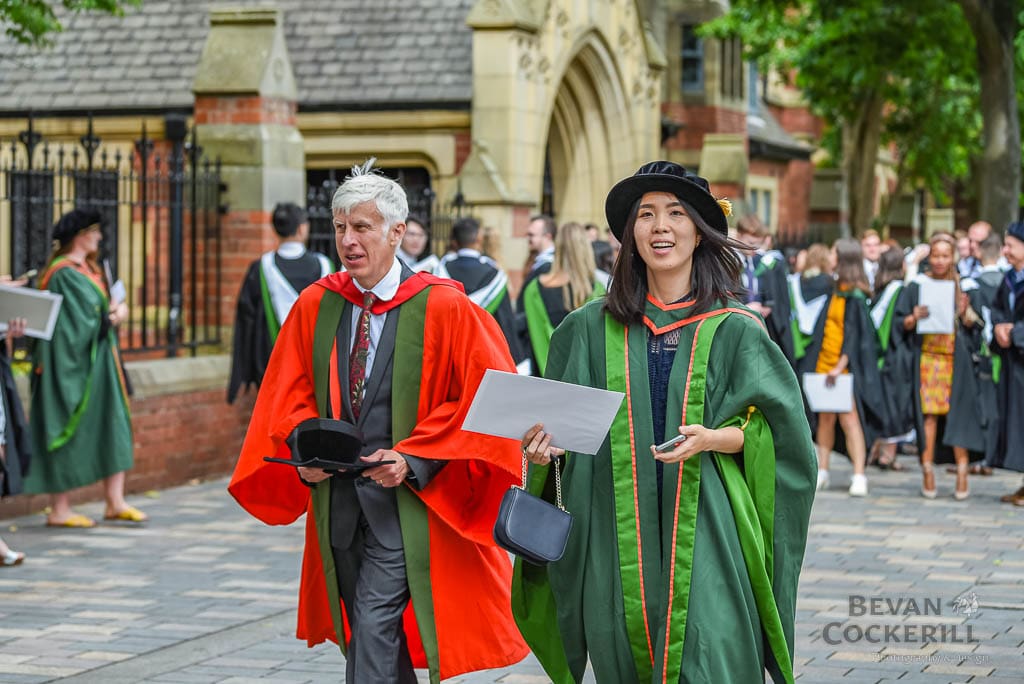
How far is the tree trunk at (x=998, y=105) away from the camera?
21.2m

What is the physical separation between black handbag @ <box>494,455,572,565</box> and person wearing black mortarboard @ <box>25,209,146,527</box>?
21.2ft

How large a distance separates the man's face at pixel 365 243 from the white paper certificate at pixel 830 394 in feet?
25.0

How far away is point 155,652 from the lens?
731 cm

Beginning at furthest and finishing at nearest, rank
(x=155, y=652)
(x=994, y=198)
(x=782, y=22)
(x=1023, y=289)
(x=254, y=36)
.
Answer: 1. (x=782, y=22)
2. (x=994, y=198)
3. (x=254, y=36)
4. (x=1023, y=289)
5. (x=155, y=652)

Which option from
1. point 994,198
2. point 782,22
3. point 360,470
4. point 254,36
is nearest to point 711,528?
point 360,470

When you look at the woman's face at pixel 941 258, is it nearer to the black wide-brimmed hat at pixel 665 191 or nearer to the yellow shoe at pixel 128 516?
the yellow shoe at pixel 128 516

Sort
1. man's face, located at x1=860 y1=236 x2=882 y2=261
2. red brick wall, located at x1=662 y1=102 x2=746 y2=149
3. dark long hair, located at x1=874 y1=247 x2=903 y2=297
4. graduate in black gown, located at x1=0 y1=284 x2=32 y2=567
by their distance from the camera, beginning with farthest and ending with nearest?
1. red brick wall, located at x1=662 y1=102 x2=746 y2=149
2. man's face, located at x1=860 y1=236 x2=882 y2=261
3. dark long hair, located at x1=874 y1=247 x2=903 y2=297
4. graduate in black gown, located at x1=0 y1=284 x2=32 y2=567

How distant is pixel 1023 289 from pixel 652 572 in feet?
25.4

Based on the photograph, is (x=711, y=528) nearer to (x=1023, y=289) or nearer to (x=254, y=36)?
(x=1023, y=289)

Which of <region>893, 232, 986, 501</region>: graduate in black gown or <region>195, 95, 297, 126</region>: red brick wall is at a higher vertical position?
<region>195, 95, 297, 126</region>: red brick wall

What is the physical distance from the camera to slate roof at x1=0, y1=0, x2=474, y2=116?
1956cm

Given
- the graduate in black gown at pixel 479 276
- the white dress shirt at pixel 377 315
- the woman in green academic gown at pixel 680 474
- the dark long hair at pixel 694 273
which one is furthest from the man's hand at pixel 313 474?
the graduate in black gown at pixel 479 276

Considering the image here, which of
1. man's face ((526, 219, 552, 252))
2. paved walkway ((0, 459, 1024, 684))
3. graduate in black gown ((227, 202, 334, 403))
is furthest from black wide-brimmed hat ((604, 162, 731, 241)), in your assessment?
man's face ((526, 219, 552, 252))

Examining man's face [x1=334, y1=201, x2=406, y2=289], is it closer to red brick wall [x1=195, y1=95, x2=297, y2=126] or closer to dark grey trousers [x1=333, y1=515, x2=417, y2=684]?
dark grey trousers [x1=333, y1=515, x2=417, y2=684]
